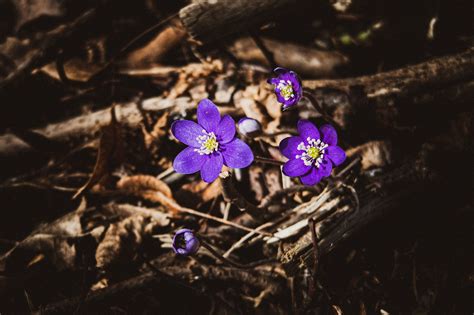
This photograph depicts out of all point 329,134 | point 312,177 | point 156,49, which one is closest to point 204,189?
point 312,177

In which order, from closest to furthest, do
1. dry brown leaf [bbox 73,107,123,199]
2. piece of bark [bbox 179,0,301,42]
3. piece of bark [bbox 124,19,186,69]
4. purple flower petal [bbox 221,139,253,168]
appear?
purple flower petal [bbox 221,139,253,168] < piece of bark [bbox 179,0,301,42] < dry brown leaf [bbox 73,107,123,199] < piece of bark [bbox 124,19,186,69]

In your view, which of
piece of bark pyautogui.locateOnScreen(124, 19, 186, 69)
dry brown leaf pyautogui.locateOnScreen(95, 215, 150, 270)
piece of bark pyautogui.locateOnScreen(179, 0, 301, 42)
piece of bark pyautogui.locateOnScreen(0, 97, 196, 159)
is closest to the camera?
dry brown leaf pyautogui.locateOnScreen(95, 215, 150, 270)

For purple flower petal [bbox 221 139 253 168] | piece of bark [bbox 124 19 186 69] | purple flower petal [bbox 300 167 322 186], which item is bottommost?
purple flower petal [bbox 300 167 322 186]

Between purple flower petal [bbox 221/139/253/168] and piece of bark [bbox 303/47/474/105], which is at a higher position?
purple flower petal [bbox 221/139/253/168]

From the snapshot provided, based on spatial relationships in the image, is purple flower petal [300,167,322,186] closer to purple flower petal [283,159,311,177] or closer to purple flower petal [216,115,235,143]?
purple flower petal [283,159,311,177]

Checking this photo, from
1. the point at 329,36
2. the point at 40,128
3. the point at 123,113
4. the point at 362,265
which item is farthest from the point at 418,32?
the point at 40,128

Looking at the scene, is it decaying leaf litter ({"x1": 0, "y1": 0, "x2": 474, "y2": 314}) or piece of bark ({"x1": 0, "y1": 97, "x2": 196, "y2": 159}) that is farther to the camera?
piece of bark ({"x1": 0, "y1": 97, "x2": 196, "y2": 159})

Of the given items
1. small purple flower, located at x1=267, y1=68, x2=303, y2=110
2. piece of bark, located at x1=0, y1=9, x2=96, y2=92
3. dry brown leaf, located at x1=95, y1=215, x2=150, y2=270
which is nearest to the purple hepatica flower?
small purple flower, located at x1=267, y1=68, x2=303, y2=110
